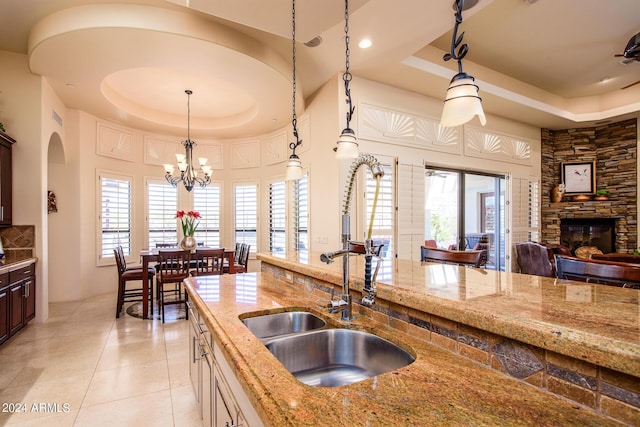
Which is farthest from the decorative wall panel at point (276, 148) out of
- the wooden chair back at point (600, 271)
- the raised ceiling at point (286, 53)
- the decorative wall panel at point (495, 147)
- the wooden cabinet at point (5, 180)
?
the wooden chair back at point (600, 271)

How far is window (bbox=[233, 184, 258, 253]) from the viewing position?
6.26 metres

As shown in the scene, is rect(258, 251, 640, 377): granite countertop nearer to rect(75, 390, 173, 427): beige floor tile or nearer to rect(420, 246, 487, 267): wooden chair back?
rect(420, 246, 487, 267): wooden chair back

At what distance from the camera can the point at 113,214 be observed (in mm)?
5422

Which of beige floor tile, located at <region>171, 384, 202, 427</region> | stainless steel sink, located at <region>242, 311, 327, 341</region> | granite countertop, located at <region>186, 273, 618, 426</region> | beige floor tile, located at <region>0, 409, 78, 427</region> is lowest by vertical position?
beige floor tile, located at <region>171, 384, 202, 427</region>

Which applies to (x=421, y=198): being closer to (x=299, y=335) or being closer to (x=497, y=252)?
(x=497, y=252)

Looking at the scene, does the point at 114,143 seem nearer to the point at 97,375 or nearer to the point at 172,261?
the point at 172,261

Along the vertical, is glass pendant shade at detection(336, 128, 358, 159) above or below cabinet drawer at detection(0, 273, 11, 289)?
above

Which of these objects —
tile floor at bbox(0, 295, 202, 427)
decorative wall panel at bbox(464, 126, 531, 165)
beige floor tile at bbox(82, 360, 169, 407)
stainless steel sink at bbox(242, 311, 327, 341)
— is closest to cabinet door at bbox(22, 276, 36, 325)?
tile floor at bbox(0, 295, 202, 427)

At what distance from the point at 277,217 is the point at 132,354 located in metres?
3.19

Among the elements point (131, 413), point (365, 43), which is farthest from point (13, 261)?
point (365, 43)

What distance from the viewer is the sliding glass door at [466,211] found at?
5.00m

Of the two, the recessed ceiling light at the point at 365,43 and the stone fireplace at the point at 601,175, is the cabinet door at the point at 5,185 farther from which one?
the stone fireplace at the point at 601,175

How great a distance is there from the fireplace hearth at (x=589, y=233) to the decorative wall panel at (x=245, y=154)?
6.25 meters

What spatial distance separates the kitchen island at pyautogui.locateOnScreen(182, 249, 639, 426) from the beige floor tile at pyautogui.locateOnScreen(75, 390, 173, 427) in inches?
46.2
